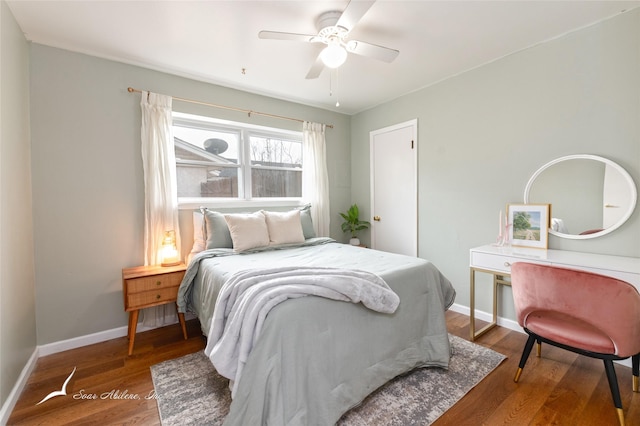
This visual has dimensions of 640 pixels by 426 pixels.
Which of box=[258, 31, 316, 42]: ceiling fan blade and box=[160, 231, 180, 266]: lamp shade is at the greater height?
box=[258, 31, 316, 42]: ceiling fan blade

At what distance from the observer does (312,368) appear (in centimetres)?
138

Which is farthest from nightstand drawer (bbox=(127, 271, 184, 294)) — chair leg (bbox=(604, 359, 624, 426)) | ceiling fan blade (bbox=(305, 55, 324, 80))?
chair leg (bbox=(604, 359, 624, 426))

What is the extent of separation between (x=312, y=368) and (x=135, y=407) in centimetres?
116

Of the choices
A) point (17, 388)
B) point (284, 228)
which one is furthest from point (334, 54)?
point (17, 388)

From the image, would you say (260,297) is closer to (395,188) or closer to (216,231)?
(216,231)

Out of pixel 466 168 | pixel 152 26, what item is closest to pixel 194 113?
pixel 152 26

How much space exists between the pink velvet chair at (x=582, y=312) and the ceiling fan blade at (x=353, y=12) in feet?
5.76

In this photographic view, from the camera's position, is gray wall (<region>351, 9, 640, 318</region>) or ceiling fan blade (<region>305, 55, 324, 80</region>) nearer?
gray wall (<region>351, 9, 640, 318</region>)

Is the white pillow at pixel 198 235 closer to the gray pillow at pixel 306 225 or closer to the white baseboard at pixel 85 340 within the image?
the white baseboard at pixel 85 340

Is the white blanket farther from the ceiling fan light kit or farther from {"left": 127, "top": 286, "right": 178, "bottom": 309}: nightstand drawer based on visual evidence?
the ceiling fan light kit

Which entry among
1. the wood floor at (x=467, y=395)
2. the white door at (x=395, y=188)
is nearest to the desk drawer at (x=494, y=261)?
the wood floor at (x=467, y=395)

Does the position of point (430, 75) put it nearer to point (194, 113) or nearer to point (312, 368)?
point (194, 113)

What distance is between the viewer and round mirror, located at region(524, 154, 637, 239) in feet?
6.66

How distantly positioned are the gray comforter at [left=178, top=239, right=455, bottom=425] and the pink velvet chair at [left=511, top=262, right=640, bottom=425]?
55 centimetres
